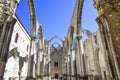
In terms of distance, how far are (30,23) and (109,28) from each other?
1078cm

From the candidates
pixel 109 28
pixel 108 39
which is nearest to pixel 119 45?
pixel 108 39

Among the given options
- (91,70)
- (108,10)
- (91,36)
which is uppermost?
(91,36)

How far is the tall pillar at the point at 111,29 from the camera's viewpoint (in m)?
4.06

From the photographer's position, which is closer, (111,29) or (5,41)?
(5,41)

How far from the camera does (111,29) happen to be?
14.6ft

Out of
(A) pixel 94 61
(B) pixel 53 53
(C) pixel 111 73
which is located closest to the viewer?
(C) pixel 111 73

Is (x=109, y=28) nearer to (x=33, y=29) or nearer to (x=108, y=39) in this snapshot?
(x=108, y=39)

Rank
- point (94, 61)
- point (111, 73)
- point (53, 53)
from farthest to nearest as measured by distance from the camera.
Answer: point (53, 53) < point (94, 61) < point (111, 73)

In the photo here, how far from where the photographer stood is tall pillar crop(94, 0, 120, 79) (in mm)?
4059

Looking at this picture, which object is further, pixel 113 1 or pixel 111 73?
pixel 113 1

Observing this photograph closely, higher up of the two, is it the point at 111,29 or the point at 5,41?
the point at 111,29

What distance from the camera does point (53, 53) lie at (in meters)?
38.1

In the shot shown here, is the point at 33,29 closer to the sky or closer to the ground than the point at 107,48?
closer to the sky

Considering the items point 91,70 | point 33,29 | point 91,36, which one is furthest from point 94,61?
point 33,29
